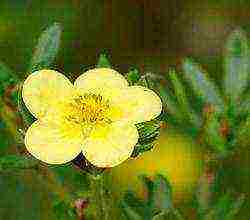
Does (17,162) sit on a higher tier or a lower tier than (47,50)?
lower

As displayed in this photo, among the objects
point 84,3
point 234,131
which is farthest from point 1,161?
point 84,3

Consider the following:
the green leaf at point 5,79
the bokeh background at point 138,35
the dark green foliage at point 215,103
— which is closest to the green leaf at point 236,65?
the dark green foliage at point 215,103

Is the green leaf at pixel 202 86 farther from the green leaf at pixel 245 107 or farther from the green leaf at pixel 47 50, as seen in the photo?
the green leaf at pixel 47 50

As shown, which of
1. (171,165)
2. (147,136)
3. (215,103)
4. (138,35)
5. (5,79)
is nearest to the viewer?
(147,136)

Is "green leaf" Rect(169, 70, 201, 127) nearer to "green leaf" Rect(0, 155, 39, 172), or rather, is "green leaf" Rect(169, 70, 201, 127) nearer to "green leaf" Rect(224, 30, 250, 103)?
"green leaf" Rect(224, 30, 250, 103)

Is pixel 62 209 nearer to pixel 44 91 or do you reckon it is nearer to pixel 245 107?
pixel 44 91

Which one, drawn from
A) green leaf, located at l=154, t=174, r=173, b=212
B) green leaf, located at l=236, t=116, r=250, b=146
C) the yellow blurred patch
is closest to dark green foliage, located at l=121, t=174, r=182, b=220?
green leaf, located at l=154, t=174, r=173, b=212

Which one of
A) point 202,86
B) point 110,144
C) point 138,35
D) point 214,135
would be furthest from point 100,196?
point 138,35
